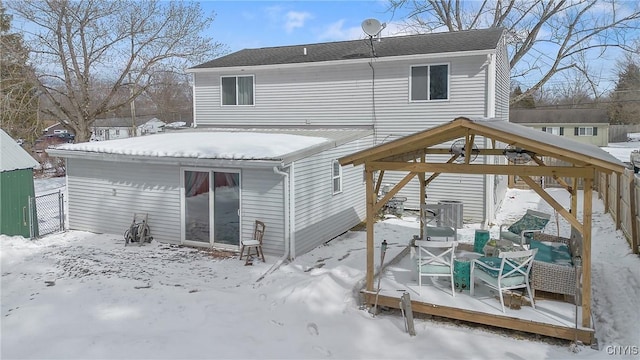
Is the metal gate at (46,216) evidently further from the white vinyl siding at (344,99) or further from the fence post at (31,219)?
the white vinyl siding at (344,99)

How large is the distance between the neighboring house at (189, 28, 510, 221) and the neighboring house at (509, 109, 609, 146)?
3087 centimetres

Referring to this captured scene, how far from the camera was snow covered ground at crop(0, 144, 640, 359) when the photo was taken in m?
5.63

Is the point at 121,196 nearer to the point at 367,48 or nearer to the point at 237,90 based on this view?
the point at 237,90

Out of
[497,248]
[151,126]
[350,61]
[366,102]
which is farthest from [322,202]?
[151,126]

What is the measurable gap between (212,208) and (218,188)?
18.5 inches

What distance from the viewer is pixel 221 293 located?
7.57m

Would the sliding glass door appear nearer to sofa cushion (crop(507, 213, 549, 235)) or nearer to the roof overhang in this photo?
sofa cushion (crop(507, 213, 549, 235))

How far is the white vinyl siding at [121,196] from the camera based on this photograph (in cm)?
1096

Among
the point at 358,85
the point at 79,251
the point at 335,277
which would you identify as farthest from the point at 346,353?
the point at 358,85

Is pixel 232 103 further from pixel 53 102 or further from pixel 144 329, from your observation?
pixel 53 102

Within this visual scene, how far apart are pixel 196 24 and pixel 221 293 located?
73.5 feet

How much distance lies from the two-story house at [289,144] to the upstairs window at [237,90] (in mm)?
41

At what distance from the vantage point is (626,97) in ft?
170

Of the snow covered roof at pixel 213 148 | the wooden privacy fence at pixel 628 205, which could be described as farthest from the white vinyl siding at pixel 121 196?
the wooden privacy fence at pixel 628 205
